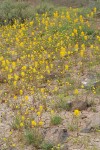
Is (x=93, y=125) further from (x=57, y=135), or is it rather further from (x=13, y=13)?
(x=13, y=13)

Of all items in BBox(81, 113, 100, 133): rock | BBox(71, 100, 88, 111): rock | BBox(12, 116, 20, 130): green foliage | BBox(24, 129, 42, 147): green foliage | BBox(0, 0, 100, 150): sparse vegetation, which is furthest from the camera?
BBox(71, 100, 88, 111): rock

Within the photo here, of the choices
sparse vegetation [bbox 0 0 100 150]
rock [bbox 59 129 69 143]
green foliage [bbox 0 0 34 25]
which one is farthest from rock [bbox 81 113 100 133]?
green foliage [bbox 0 0 34 25]

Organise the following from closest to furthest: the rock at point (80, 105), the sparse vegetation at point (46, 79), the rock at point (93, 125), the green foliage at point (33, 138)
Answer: the green foliage at point (33, 138) → the rock at point (93, 125) → the sparse vegetation at point (46, 79) → the rock at point (80, 105)

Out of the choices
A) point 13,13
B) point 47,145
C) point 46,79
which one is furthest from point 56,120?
point 13,13

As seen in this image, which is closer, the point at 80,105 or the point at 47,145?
the point at 47,145

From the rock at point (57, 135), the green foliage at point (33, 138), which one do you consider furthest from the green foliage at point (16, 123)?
the rock at point (57, 135)

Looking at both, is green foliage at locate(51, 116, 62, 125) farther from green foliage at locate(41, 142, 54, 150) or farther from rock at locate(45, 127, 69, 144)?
green foliage at locate(41, 142, 54, 150)

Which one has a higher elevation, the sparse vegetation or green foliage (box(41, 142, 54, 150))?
the sparse vegetation

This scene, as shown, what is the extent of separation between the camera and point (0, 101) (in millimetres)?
7168

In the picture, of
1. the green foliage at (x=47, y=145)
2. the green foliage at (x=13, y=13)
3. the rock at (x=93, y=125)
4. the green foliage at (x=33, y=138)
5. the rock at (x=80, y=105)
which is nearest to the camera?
the green foliage at (x=47, y=145)

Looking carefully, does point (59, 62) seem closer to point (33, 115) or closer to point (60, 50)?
point (60, 50)

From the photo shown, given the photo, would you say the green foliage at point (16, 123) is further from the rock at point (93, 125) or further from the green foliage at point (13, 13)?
the green foliage at point (13, 13)

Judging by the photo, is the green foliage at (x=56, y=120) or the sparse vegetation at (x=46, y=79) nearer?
the sparse vegetation at (x=46, y=79)

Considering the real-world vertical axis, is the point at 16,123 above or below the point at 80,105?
below
